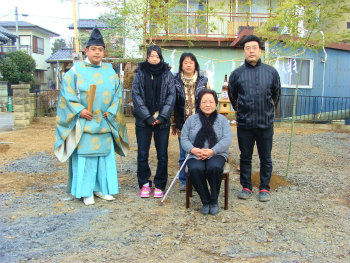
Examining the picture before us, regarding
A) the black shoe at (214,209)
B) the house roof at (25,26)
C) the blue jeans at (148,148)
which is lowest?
the black shoe at (214,209)

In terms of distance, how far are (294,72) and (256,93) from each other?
9734 millimetres

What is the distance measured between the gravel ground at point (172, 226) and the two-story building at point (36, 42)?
2854cm

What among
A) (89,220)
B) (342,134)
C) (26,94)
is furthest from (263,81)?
(26,94)

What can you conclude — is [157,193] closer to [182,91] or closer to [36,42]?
[182,91]

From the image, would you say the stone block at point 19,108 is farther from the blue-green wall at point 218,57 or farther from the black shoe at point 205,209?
the black shoe at point 205,209

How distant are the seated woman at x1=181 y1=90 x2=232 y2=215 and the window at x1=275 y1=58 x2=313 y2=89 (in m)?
9.63

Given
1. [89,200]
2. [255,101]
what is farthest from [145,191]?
[255,101]

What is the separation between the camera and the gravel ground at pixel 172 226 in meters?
2.95

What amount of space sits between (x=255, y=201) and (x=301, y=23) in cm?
291

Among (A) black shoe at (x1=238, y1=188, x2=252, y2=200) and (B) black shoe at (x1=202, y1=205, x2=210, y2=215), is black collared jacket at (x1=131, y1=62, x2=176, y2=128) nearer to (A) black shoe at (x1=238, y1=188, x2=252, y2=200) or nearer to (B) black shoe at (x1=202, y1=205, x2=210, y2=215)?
(B) black shoe at (x1=202, y1=205, x2=210, y2=215)

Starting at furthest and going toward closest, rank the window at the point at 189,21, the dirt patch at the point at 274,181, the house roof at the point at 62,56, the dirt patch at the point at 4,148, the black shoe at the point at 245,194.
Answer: the house roof at the point at 62,56
the window at the point at 189,21
the dirt patch at the point at 4,148
the dirt patch at the point at 274,181
the black shoe at the point at 245,194

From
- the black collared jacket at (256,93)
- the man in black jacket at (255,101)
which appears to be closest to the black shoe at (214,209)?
the man in black jacket at (255,101)

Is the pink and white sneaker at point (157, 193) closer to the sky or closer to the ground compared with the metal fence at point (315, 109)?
closer to the ground

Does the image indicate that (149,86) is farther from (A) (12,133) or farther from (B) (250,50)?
(A) (12,133)
